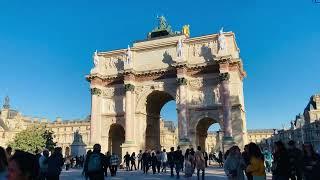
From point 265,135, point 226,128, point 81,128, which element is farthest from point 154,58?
point 265,135

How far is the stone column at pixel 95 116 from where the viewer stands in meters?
37.4

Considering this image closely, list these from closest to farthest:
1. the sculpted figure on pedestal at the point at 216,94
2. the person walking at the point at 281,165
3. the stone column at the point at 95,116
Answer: the person walking at the point at 281,165
the sculpted figure on pedestal at the point at 216,94
the stone column at the point at 95,116

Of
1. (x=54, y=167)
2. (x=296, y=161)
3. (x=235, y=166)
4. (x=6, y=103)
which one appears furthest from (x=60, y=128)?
(x=296, y=161)

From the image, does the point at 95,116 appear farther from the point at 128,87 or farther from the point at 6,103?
the point at 6,103

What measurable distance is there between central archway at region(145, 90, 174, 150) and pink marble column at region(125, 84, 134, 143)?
232cm

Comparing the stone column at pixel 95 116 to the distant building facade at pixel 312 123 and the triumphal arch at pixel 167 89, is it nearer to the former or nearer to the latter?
the triumphal arch at pixel 167 89

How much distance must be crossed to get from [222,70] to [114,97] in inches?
475

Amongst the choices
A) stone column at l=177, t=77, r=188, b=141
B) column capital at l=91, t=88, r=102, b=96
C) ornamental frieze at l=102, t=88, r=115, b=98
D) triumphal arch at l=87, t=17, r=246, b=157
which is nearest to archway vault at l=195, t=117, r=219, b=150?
triumphal arch at l=87, t=17, r=246, b=157

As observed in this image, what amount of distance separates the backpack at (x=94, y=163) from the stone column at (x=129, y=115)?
25.4 metres

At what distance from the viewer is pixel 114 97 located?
3819 cm

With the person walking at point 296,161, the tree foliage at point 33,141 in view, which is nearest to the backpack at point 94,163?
the person walking at point 296,161

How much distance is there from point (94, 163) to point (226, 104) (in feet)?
79.5

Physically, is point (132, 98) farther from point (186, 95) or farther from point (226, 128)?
point (226, 128)

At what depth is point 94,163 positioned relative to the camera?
9.52m
